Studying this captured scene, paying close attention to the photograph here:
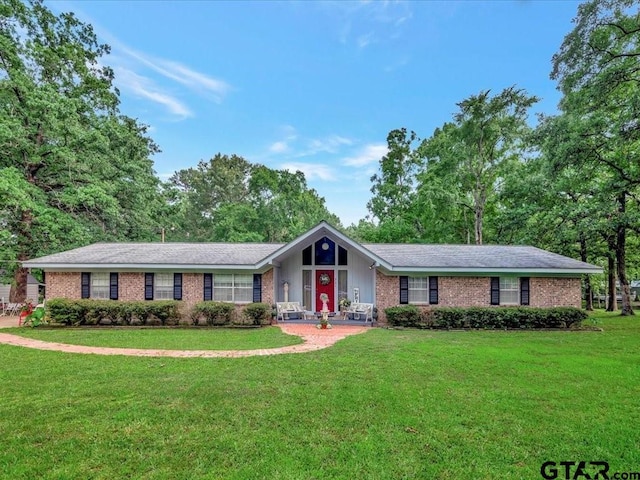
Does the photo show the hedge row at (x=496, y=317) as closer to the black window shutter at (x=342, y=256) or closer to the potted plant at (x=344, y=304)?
the potted plant at (x=344, y=304)

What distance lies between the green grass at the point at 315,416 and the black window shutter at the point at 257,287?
678 cm

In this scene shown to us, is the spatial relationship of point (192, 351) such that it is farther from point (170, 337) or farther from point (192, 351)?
point (170, 337)

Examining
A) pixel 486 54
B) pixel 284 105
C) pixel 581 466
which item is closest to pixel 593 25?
pixel 486 54

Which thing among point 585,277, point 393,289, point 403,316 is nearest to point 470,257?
point 393,289

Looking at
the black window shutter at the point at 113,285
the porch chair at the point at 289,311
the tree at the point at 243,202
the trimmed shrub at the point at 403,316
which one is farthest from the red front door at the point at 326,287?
the tree at the point at 243,202

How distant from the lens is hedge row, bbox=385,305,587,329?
13.9 meters

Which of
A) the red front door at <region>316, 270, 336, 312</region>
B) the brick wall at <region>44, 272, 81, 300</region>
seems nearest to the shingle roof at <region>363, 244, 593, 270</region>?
the red front door at <region>316, 270, 336, 312</region>

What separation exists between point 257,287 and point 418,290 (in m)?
7.08

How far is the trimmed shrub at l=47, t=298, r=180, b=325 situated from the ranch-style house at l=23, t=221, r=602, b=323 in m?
1.06

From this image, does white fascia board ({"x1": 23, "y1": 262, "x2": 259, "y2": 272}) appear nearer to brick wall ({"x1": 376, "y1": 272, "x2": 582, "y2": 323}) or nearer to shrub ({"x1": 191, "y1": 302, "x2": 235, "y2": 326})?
shrub ({"x1": 191, "y1": 302, "x2": 235, "y2": 326})

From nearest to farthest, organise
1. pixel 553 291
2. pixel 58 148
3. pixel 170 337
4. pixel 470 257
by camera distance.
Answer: pixel 170 337 → pixel 553 291 → pixel 470 257 → pixel 58 148

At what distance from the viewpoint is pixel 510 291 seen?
15.1m

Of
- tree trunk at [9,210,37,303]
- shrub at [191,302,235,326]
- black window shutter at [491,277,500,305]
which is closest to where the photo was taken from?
shrub at [191,302,235,326]

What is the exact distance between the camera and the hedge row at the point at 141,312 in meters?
14.0
